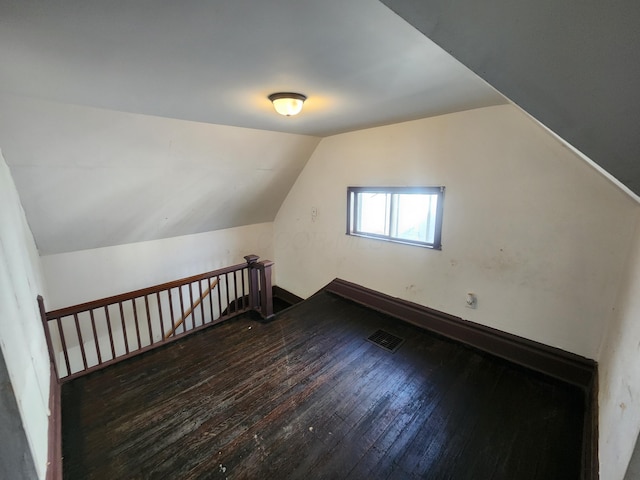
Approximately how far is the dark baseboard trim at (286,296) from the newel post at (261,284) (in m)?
1.54

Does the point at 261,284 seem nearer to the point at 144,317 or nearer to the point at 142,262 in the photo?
the point at 142,262

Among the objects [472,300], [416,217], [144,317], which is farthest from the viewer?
[144,317]

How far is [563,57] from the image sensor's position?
672 millimetres

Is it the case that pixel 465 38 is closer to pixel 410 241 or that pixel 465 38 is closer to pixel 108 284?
pixel 410 241

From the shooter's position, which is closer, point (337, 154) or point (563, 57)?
point (563, 57)

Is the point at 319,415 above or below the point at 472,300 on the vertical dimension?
below

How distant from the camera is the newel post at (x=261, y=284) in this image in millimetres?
3537

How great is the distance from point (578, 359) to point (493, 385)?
2.39 ft

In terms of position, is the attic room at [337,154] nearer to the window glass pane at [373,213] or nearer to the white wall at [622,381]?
the white wall at [622,381]

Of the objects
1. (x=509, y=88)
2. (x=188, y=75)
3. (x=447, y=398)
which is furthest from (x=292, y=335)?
(x=509, y=88)

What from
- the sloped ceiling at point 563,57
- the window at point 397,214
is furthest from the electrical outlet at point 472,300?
the sloped ceiling at point 563,57

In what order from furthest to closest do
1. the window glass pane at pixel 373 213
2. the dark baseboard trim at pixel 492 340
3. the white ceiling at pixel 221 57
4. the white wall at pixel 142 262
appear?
the window glass pane at pixel 373 213 < the white wall at pixel 142 262 < the dark baseboard trim at pixel 492 340 < the white ceiling at pixel 221 57

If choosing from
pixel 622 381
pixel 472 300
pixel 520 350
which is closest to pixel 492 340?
pixel 520 350

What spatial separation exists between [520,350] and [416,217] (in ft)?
5.49
